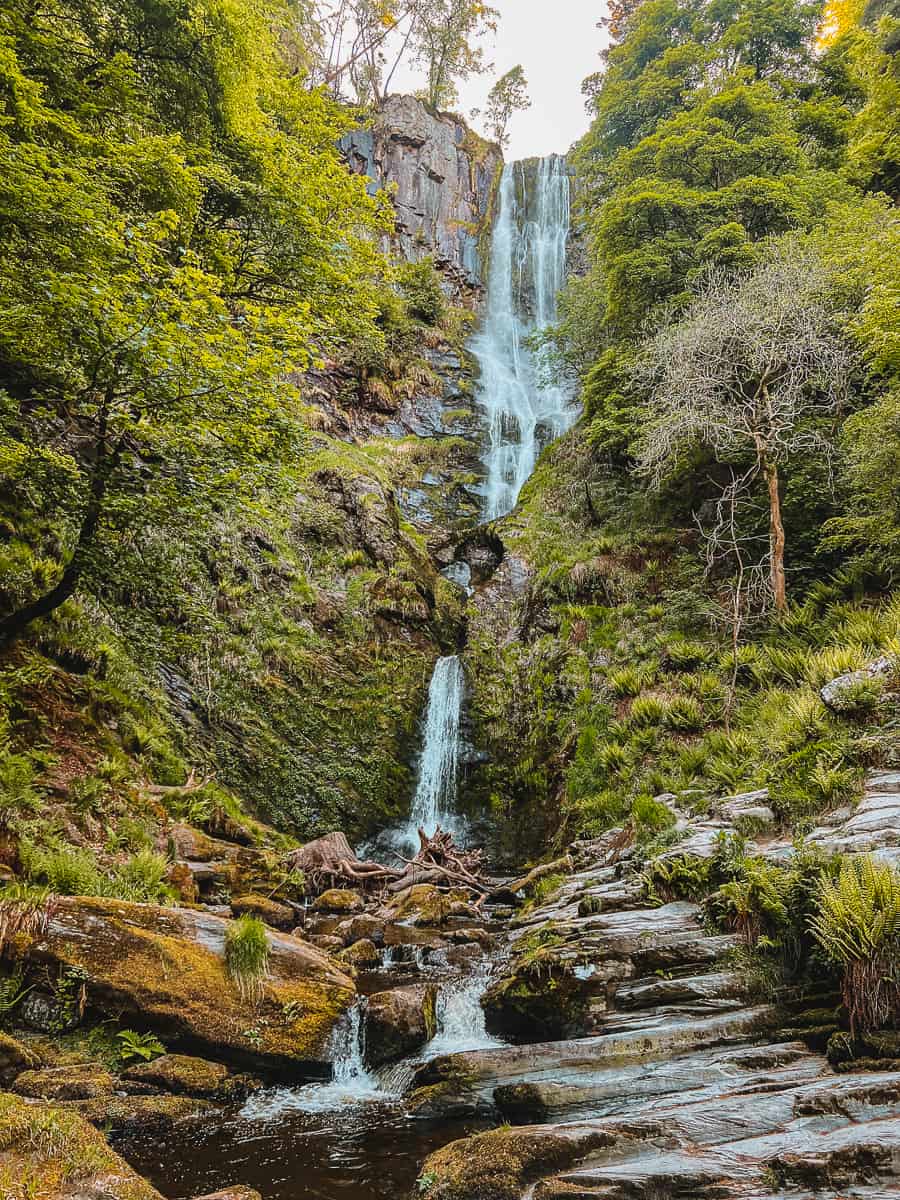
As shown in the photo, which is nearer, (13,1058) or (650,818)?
(13,1058)

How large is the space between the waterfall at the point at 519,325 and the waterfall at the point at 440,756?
969 centimetres

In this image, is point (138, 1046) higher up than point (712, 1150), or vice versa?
point (712, 1150)

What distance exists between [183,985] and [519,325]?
38002mm

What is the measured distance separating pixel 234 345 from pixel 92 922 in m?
6.02

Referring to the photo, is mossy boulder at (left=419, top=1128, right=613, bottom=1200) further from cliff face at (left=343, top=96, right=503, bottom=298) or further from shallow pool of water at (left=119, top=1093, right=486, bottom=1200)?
cliff face at (left=343, top=96, right=503, bottom=298)

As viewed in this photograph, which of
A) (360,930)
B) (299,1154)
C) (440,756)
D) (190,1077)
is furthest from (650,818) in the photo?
(440,756)

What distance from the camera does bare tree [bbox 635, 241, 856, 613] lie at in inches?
468

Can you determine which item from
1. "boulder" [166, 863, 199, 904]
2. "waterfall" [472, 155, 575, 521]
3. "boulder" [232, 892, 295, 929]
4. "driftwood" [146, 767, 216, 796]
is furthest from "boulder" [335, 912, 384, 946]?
"waterfall" [472, 155, 575, 521]

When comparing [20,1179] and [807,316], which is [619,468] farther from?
[20,1179]

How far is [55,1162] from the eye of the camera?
3021 mm

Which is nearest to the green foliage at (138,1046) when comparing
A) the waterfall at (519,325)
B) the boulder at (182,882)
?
the boulder at (182,882)

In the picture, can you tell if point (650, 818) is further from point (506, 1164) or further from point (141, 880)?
point (141, 880)

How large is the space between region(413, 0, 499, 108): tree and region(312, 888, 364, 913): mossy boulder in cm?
4916

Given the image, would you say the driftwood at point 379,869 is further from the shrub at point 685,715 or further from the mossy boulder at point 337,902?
the shrub at point 685,715
